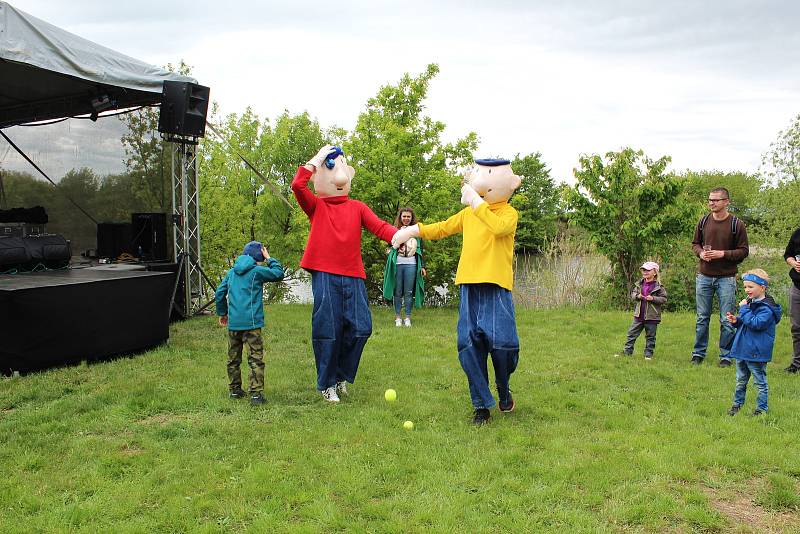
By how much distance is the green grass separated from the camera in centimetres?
347

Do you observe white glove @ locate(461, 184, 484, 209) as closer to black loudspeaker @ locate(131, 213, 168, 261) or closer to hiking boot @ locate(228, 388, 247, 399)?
hiking boot @ locate(228, 388, 247, 399)

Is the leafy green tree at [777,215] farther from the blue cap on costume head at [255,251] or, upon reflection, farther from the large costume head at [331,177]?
the blue cap on costume head at [255,251]

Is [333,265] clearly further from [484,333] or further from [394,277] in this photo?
[394,277]

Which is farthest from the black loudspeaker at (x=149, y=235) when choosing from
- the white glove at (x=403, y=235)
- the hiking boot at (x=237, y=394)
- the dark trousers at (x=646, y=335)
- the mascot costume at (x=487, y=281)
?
the dark trousers at (x=646, y=335)

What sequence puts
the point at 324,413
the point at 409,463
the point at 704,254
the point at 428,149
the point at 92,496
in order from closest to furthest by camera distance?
the point at 92,496 → the point at 409,463 → the point at 324,413 → the point at 704,254 → the point at 428,149

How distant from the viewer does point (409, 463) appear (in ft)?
13.7

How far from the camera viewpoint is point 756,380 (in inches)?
201

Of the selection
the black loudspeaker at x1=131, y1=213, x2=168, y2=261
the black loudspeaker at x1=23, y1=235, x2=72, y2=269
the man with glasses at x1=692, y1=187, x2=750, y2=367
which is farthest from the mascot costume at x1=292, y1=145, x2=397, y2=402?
the black loudspeaker at x1=131, y1=213, x2=168, y2=261

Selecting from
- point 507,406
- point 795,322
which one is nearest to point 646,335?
point 795,322

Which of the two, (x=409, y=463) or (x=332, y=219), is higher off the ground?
(x=332, y=219)

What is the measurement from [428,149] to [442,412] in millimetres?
A: 8343

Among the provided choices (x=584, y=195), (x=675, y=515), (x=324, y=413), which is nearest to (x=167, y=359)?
(x=324, y=413)

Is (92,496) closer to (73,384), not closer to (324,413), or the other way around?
(324,413)

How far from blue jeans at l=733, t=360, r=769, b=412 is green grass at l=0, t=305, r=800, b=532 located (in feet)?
0.49
